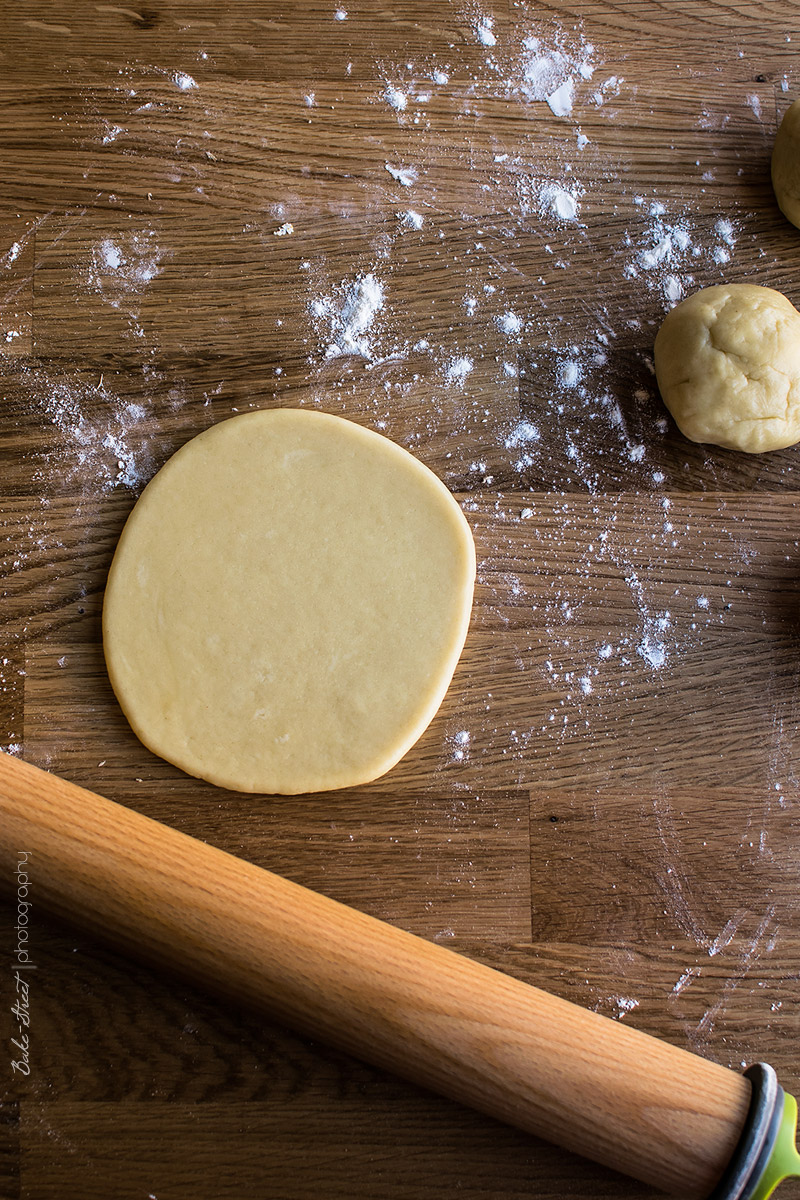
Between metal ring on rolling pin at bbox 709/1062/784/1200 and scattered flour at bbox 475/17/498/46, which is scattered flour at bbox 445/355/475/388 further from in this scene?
metal ring on rolling pin at bbox 709/1062/784/1200

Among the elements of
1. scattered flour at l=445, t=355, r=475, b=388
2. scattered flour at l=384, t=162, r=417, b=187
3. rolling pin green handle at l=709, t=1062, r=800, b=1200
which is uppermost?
scattered flour at l=384, t=162, r=417, b=187

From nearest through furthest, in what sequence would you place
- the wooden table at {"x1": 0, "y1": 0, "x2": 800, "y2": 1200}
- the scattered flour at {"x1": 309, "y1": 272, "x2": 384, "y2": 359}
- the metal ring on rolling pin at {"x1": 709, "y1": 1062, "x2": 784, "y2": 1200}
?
the metal ring on rolling pin at {"x1": 709, "y1": 1062, "x2": 784, "y2": 1200} < the wooden table at {"x1": 0, "y1": 0, "x2": 800, "y2": 1200} < the scattered flour at {"x1": 309, "y1": 272, "x2": 384, "y2": 359}

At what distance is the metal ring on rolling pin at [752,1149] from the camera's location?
80cm

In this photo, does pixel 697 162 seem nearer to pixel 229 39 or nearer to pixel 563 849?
pixel 229 39

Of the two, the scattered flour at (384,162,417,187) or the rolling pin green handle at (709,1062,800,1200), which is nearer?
the rolling pin green handle at (709,1062,800,1200)

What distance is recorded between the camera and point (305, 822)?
3.30 feet

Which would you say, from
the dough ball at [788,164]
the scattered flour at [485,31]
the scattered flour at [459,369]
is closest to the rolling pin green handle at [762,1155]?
the scattered flour at [459,369]

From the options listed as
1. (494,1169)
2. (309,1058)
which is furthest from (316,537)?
(494,1169)

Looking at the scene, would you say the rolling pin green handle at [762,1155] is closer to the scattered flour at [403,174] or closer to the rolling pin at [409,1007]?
the rolling pin at [409,1007]

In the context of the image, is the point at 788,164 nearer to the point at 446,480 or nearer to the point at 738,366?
the point at 738,366

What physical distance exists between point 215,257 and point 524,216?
391 millimetres

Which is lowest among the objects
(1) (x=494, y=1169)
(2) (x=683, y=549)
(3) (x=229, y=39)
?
(1) (x=494, y=1169)

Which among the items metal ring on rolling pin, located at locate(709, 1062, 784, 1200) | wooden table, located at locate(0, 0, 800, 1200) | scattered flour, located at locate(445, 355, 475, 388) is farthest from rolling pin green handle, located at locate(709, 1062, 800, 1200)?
scattered flour, located at locate(445, 355, 475, 388)

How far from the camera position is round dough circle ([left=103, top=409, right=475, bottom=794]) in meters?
1.00
